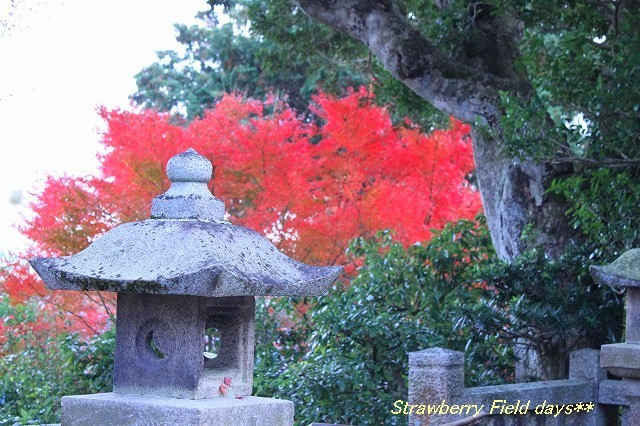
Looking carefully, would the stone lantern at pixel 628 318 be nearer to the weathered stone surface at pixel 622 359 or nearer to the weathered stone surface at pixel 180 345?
the weathered stone surface at pixel 622 359

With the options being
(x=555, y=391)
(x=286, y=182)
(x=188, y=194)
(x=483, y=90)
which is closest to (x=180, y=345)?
(x=188, y=194)

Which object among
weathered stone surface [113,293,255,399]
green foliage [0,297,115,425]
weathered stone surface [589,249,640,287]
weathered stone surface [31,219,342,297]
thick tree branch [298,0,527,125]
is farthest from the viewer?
thick tree branch [298,0,527,125]

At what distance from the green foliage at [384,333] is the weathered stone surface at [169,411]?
2379 millimetres

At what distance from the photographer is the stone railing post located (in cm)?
516

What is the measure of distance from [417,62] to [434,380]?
3798 mm

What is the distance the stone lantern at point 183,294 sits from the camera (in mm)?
3781

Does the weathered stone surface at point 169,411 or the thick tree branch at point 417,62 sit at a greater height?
the thick tree branch at point 417,62

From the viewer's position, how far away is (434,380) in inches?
205

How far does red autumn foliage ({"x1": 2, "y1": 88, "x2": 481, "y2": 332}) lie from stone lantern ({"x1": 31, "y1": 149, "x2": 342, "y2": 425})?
19.9 ft

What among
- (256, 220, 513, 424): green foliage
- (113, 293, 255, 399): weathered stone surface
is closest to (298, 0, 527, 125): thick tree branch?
(256, 220, 513, 424): green foliage

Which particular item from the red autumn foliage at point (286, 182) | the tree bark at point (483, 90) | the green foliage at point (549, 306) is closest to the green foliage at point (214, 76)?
the red autumn foliage at point (286, 182)

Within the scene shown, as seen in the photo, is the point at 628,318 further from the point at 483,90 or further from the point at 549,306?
the point at 483,90

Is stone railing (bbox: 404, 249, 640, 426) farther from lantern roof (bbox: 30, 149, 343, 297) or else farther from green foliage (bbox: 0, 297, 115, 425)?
green foliage (bbox: 0, 297, 115, 425)

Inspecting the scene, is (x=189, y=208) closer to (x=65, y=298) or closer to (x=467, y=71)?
(x=467, y=71)
